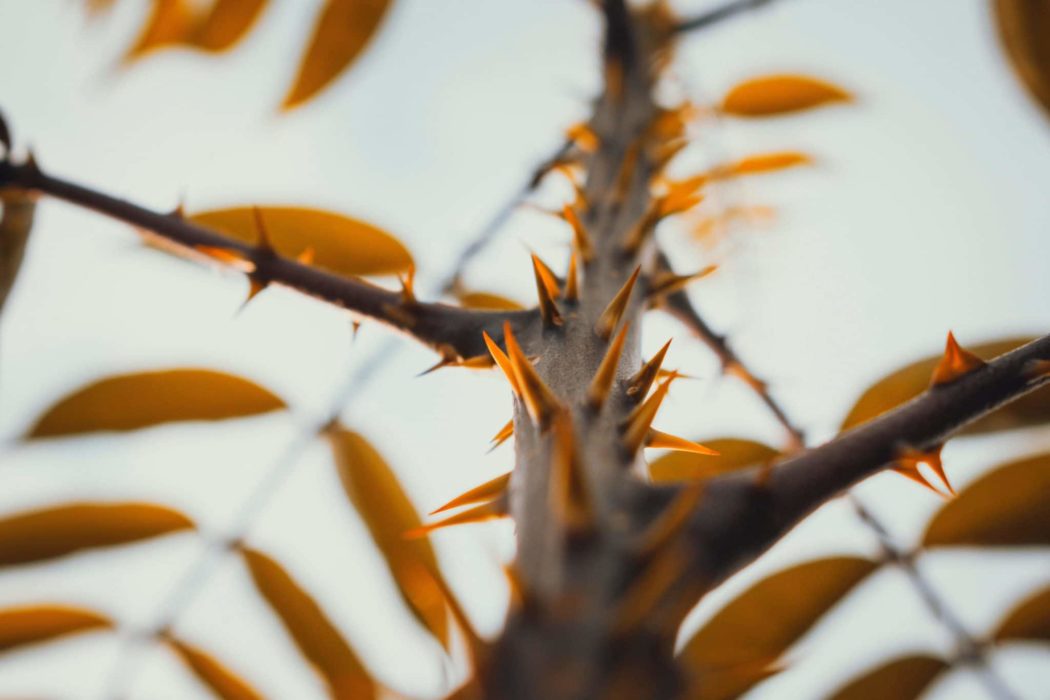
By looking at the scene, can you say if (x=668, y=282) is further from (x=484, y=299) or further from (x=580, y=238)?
(x=484, y=299)

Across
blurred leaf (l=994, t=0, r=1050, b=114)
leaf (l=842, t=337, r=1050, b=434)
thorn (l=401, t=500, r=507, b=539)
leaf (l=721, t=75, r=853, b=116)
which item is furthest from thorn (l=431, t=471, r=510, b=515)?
leaf (l=721, t=75, r=853, b=116)

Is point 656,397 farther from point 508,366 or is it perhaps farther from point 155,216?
point 155,216

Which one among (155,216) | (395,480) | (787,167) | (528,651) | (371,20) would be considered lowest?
(528,651)

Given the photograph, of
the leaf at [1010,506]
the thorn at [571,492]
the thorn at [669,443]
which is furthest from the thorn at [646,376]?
the leaf at [1010,506]

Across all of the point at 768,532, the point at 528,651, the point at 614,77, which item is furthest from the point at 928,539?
the point at 614,77

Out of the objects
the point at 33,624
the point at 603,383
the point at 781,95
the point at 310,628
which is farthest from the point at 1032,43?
the point at 33,624

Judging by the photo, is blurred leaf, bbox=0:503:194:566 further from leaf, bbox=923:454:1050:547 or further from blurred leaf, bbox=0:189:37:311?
leaf, bbox=923:454:1050:547

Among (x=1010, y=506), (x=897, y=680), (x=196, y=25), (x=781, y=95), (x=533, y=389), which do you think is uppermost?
(x=196, y=25)
